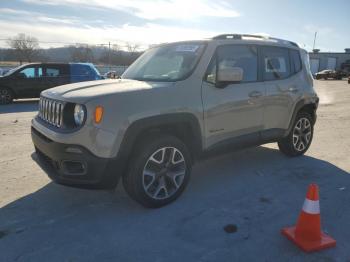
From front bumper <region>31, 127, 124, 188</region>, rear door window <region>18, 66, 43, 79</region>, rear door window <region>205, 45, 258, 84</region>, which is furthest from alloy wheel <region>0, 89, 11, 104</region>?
rear door window <region>205, 45, 258, 84</region>

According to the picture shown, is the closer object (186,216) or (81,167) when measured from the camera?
(81,167)

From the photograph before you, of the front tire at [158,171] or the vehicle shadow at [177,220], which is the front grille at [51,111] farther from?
the front tire at [158,171]

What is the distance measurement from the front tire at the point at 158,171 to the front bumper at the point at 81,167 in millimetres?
191

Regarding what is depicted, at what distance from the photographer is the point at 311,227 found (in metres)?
3.00

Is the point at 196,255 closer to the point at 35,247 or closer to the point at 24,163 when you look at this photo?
the point at 35,247

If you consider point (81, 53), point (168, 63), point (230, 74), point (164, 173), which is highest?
point (81, 53)

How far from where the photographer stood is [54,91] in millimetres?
3938

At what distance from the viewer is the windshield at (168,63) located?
4.11 m

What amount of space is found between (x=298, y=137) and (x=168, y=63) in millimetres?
2733

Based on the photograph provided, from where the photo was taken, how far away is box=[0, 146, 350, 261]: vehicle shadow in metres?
2.97

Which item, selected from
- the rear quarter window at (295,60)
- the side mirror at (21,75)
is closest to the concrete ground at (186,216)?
the rear quarter window at (295,60)

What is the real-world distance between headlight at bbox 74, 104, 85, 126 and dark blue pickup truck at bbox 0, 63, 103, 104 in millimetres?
10600

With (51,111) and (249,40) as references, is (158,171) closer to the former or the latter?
(51,111)

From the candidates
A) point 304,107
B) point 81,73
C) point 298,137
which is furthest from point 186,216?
point 81,73
